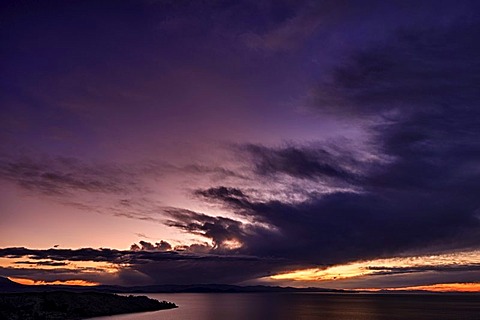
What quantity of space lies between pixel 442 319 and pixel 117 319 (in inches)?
5681

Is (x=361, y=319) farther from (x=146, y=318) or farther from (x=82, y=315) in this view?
(x=82, y=315)

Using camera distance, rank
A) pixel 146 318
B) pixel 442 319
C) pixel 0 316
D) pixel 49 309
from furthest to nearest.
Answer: pixel 442 319
pixel 146 318
pixel 49 309
pixel 0 316

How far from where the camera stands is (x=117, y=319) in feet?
590

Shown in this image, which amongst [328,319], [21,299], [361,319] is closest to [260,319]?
[328,319]

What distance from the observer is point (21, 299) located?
171625 millimetres

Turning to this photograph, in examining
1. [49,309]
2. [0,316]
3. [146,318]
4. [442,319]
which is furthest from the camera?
[442,319]

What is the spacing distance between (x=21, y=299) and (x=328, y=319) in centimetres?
13109

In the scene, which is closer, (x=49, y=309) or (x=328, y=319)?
(x=49, y=309)

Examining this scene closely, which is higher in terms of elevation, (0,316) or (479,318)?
(0,316)

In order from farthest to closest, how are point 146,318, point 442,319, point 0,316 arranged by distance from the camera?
point 442,319 → point 146,318 → point 0,316

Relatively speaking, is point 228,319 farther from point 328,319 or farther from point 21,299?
point 21,299

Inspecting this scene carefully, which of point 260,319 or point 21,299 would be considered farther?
point 260,319

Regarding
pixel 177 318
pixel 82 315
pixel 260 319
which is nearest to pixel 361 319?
pixel 260 319

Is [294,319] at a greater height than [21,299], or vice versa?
[21,299]
